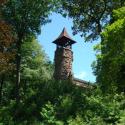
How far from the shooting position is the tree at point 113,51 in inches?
1127

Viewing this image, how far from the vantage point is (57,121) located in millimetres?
25000

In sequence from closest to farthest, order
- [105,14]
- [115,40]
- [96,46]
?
1. [115,40]
2. [96,46]
3. [105,14]

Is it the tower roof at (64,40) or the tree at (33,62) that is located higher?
the tower roof at (64,40)

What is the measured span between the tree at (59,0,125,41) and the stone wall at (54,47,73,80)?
10899mm

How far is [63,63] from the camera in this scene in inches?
2308

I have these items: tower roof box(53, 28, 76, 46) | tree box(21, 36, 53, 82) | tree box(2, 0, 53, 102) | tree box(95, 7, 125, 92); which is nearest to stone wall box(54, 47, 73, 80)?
tree box(21, 36, 53, 82)

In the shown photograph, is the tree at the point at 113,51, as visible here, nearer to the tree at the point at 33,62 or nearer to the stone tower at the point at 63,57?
the tree at the point at 33,62

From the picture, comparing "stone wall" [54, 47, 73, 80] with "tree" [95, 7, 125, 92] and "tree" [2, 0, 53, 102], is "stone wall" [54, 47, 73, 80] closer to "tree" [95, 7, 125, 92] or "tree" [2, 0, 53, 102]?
"tree" [2, 0, 53, 102]

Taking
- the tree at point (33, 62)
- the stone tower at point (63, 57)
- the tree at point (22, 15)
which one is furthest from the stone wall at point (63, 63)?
the tree at point (22, 15)

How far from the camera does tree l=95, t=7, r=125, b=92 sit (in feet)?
93.9

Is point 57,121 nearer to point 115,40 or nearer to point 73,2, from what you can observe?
point 115,40

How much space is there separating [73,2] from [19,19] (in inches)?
261

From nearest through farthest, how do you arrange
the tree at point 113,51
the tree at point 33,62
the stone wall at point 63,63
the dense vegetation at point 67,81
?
the dense vegetation at point 67,81 → the tree at point 113,51 → the tree at point 33,62 → the stone wall at point 63,63

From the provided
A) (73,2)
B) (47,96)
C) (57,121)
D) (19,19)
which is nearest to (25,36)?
(19,19)
